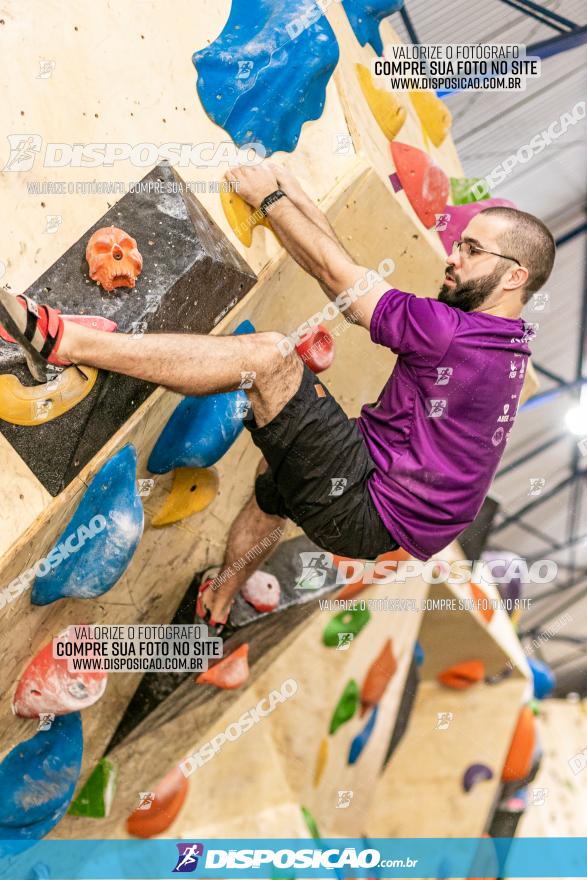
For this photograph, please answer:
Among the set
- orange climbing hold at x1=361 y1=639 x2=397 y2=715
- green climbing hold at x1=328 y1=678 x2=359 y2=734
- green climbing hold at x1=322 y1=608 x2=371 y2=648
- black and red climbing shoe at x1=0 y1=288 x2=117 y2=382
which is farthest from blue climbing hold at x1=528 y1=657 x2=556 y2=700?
black and red climbing shoe at x1=0 y1=288 x2=117 y2=382

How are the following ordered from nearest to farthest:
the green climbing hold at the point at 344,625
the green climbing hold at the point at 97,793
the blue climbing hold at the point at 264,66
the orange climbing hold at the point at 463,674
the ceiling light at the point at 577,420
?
the blue climbing hold at the point at 264,66, the green climbing hold at the point at 97,793, the green climbing hold at the point at 344,625, the orange climbing hold at the point at 463,674, the ceiling light at the point at 577,420

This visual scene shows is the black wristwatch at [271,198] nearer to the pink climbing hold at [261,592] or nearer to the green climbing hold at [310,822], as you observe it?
the pink climbing hold at [261,592]

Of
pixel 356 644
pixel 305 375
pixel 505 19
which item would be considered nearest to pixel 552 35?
pixel 505 19

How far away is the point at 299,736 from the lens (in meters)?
4.36

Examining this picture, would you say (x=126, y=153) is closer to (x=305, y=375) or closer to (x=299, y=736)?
(x=305, y=375)

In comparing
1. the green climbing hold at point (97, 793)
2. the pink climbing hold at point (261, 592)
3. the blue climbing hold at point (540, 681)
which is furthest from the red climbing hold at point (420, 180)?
the blue climbing hold at point (540, 681)

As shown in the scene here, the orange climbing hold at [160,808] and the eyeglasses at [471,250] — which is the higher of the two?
the eyeglasses at [471,250]

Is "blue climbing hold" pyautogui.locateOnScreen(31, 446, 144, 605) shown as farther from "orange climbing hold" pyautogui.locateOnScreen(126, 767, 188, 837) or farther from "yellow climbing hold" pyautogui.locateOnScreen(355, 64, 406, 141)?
"yellow climbing hold" pyautogui.locateOnScreen(355, 64, 406, 141)

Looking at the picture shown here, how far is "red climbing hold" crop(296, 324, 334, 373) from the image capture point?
305 cm

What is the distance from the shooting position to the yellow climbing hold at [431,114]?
13.1ft

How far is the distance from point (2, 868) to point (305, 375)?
1.81 metres

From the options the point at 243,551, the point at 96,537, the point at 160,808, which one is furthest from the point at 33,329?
the point at 160,808

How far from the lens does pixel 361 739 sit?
481 centimetres

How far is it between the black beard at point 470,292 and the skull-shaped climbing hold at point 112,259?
87 centimetres
